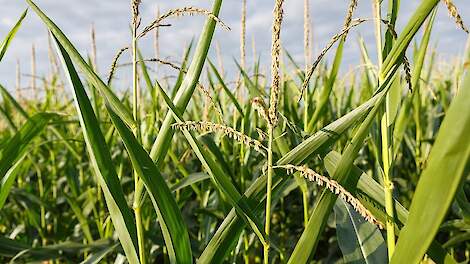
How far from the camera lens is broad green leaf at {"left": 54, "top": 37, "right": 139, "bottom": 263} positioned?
31.0 inches

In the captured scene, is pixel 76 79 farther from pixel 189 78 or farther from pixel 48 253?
pixel 48 253

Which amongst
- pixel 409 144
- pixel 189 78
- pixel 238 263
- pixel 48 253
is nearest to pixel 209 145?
pixel 238 263

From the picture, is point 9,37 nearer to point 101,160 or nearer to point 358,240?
point 101,160

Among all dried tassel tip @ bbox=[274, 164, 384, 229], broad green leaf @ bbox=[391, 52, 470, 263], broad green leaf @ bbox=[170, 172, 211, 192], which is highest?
broad green leaf @ bbox=[391, 52, 470, 263]

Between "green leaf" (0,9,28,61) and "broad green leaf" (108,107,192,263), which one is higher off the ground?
"green leaf" (0,9,28,61)

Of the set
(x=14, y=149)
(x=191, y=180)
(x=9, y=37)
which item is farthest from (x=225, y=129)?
(x=191, y=180)

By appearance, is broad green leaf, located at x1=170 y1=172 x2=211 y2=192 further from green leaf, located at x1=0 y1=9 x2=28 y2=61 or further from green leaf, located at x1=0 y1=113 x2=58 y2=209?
green leaf, located at x1=0 y1=9 x2=28 y2=61

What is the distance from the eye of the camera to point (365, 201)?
2.91 ft

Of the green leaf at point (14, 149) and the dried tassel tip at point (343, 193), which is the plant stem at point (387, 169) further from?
the green leaf at point (14, 149)

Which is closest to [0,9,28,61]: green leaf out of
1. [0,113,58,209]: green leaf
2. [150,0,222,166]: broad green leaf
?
[0,113,58,209]: green leaf

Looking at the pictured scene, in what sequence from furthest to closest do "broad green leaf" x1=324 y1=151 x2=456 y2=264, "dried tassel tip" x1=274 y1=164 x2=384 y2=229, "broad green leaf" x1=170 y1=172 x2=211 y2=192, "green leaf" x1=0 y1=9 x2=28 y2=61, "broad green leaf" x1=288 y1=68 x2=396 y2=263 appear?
"broad green leaf" x1=170 y1=172 x2=211 y2=192 → "green leaf" x1=0 y1=9 x2=28 y2=61 → "broad green leaf" x1=324 y1=151 x2=456 y2=264 → "broad green leaf" x1=288 y1=68 x2=396 y2=263 → "dried tassel tip" x1=274 y1=164 x2=384 y2=229

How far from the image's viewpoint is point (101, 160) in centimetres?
82

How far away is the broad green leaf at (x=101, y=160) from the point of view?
31.0 inches

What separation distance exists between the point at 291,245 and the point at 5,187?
4.29 feet
